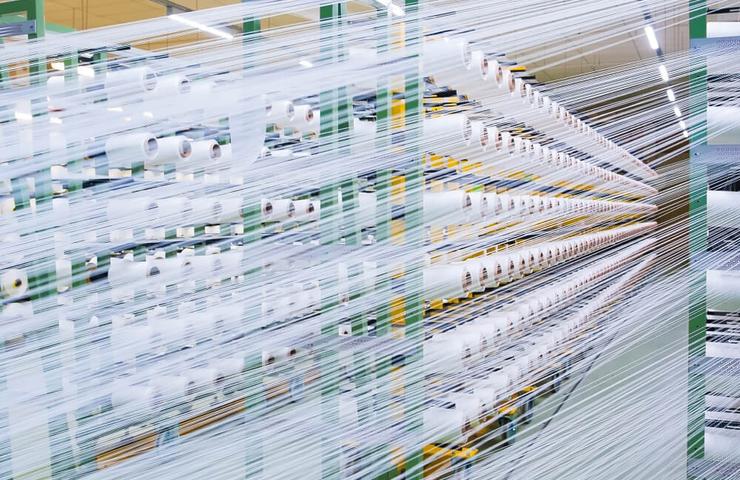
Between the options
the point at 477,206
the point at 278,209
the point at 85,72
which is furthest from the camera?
the point at 85,72

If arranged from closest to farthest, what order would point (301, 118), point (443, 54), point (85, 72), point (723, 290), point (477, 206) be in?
point (443, 54) → point (723, 290) → point (301, 118) → point (477, 206) → point (85, 72)

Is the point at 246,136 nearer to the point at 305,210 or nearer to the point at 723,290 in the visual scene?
the point at 305,210

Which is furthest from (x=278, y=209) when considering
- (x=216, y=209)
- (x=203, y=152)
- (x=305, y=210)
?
(x=203, y=152)

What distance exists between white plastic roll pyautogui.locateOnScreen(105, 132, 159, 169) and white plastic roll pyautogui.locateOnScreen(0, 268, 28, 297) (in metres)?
0.67

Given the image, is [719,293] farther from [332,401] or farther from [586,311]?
[586,311]

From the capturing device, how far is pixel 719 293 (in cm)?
210

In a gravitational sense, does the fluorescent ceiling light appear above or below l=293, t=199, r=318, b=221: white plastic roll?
above

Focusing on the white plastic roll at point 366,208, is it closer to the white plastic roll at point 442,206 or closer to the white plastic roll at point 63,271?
the white plastic roll at point 442,206

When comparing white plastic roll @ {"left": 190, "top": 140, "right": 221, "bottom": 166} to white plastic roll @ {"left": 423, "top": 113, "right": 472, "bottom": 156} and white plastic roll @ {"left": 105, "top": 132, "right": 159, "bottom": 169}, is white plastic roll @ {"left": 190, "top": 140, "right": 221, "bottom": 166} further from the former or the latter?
white plastic roll @ {"left": 423, "top": 113, "right": 472, "bottom": 156}

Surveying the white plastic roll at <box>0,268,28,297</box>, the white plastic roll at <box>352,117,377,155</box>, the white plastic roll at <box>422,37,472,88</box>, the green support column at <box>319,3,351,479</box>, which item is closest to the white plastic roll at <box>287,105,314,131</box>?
the green support column at <box>319,3,351,479</box>

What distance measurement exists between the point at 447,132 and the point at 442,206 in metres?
0.29

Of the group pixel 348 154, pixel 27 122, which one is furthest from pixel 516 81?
pixel 27 122

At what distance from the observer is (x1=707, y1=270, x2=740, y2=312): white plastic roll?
2.09 m

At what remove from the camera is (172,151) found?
6.93ft
